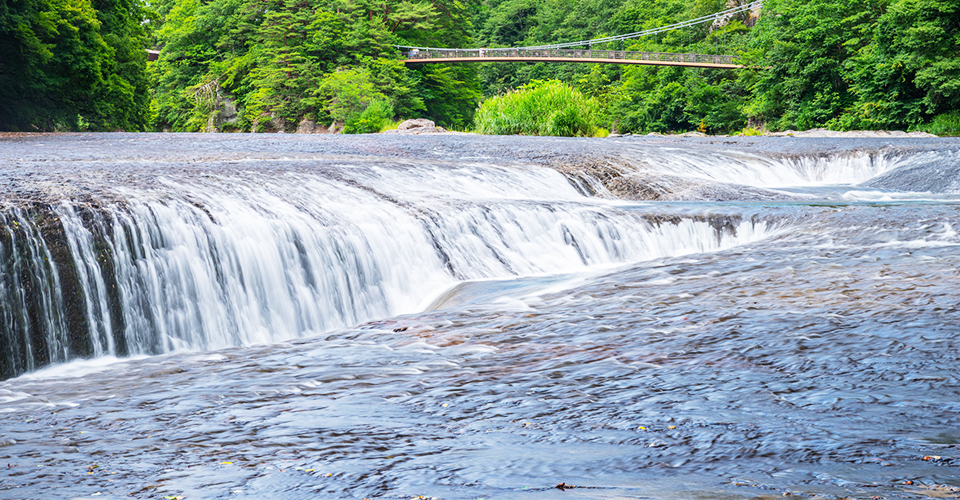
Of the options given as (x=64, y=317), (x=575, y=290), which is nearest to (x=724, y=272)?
(x=575, y=290)

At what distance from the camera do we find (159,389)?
390 cm

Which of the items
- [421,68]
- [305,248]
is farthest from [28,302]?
[421,68]

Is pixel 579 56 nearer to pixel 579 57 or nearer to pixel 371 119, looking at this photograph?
pixel 579 57

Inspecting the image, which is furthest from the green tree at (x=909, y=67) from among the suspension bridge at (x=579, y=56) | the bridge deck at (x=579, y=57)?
the bridge deck at (x=579, y=57)

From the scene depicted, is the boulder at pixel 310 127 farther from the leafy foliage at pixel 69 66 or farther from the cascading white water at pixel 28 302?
the cascading white water at pixel 28 302

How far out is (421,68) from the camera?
48500 mm

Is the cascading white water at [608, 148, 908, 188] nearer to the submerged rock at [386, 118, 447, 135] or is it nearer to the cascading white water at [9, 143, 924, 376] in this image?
the cascading white water at [9, 143, 924, 376]

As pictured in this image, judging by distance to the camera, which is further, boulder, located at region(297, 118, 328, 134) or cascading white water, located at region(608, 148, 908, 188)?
boulder, located at region(297, 118, 328, 134)

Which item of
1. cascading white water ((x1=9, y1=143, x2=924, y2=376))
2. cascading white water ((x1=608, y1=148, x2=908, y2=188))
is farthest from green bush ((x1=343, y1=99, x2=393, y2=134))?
cascading white water ((x1=9, y1=143, x2=924, y2=376))

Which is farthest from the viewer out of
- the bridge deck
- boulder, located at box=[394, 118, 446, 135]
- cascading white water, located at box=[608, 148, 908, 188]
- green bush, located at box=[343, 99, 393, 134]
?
the bridge deck

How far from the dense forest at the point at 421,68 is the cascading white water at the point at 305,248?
15.9 metres

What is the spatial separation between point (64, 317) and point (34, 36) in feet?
81.6

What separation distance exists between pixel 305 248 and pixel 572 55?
42.8m

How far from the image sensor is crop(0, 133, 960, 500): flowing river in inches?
103
